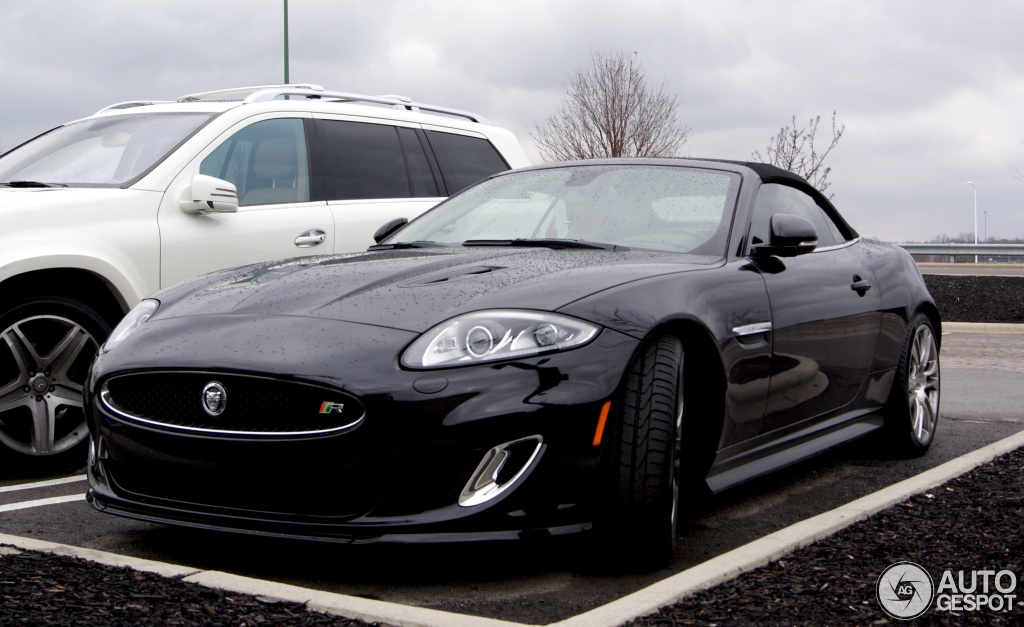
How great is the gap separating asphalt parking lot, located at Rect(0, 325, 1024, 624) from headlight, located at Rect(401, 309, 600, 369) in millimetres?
547

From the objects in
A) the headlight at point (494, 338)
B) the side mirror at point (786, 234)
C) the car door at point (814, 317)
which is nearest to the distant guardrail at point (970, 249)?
the car door at point (814, 317)

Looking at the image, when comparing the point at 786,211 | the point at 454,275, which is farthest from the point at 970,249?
the point at 454,275

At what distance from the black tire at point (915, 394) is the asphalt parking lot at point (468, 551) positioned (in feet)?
0.44

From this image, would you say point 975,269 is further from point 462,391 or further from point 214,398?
point 214,398

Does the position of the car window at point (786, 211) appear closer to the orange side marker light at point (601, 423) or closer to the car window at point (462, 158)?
the orange side marker light at point (601, 423)

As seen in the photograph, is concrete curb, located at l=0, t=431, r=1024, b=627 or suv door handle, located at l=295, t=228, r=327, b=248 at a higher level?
suv door handle, located at l=295, t=228, r=327, b=248

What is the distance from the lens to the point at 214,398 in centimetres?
346

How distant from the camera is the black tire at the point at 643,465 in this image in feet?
11.5

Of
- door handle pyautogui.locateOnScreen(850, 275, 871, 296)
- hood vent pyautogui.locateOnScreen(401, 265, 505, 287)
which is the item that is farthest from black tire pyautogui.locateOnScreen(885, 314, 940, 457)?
hood vent pyautogui.locateOnScreen(401, 265, 505, 287)

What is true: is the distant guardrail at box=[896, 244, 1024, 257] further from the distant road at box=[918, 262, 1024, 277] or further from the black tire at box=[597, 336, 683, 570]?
the black tire at box=[597, 336, 683, 570]

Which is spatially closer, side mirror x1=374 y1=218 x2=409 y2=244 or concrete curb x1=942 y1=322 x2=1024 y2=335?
side mirror x1=374 y1=218 x2=409 y2=244

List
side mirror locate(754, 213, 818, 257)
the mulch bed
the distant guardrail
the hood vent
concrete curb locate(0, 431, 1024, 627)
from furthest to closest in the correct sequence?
the distant guardrail < the mulch bed < side mirror locate(754, 213, 818, 257) < the hood vent < concrete curb locate(0, 431, 1024, 627)

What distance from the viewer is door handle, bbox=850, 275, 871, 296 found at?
536cm

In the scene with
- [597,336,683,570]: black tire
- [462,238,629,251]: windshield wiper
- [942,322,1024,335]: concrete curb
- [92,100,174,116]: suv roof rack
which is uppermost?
[92,100,174,116]: suv roof rack
